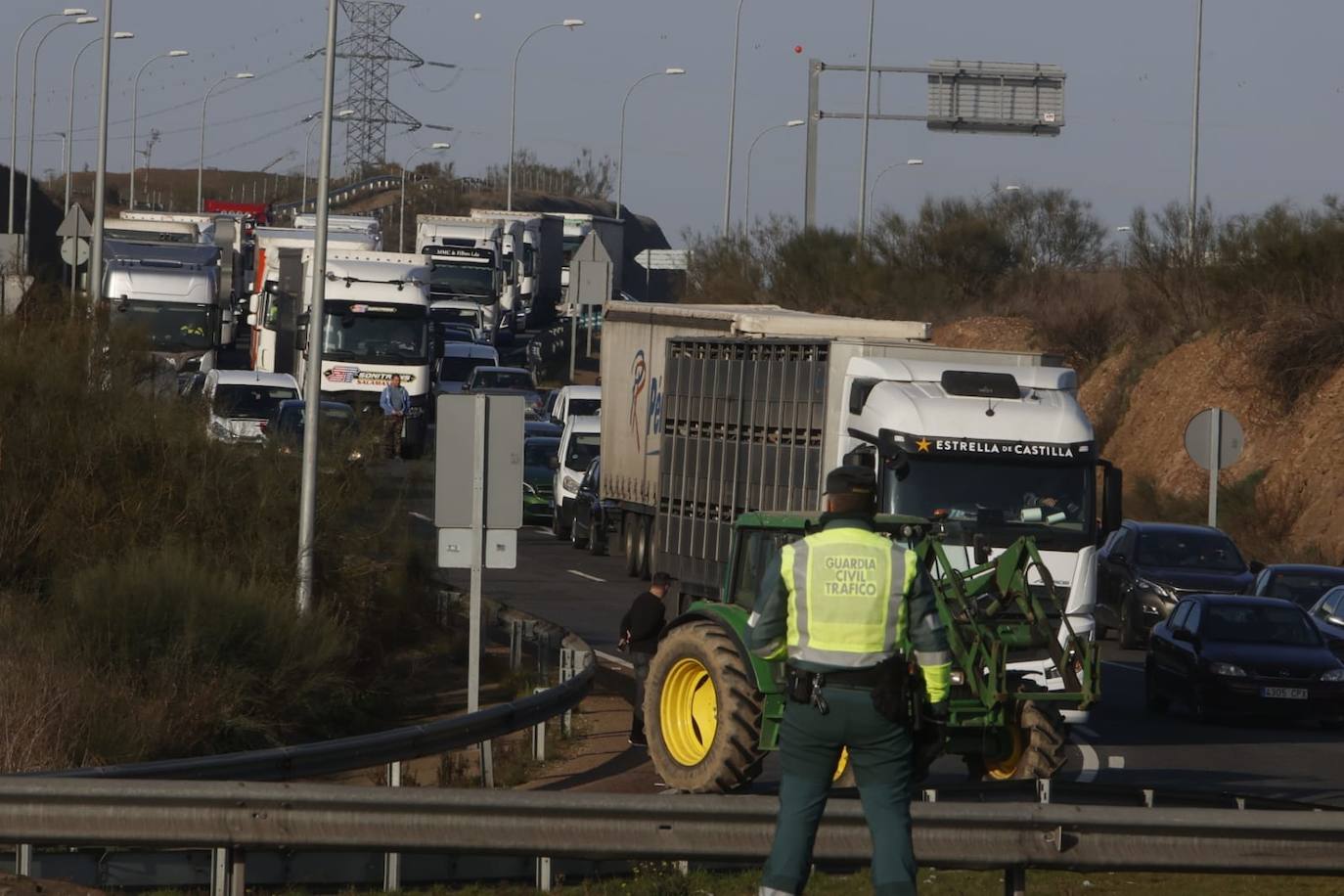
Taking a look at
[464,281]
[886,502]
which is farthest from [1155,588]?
[464,281]

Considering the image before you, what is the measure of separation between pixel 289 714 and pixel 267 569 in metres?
2.61

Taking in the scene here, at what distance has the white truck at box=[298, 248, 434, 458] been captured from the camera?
41531 millimetres

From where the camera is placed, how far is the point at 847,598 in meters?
7.72

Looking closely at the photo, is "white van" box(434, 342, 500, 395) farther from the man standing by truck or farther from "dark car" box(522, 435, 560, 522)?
"dark car" box(522, 435, 560, 522)

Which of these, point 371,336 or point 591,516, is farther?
point 371,336

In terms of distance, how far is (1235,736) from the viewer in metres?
19.4

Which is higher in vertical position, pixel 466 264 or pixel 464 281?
pixel 466 264

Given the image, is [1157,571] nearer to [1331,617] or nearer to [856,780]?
[1331,617]

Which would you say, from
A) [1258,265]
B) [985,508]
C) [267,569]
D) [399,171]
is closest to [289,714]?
[267,569]

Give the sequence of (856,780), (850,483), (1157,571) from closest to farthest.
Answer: (856,780)
(850,483)
(1157,571)

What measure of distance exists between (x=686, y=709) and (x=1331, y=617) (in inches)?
481

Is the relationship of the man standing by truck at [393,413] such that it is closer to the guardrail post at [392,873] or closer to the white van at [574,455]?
the white van at [574,455]

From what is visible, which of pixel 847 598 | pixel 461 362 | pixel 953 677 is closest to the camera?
pixel 847 598

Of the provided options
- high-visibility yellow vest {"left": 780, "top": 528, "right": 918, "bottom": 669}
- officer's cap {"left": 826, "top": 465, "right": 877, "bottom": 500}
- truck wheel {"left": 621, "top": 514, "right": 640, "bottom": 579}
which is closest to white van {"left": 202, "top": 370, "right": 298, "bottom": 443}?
truck wheel {"left": 621, "top": 514, "right": 640, "bottom": 579}
